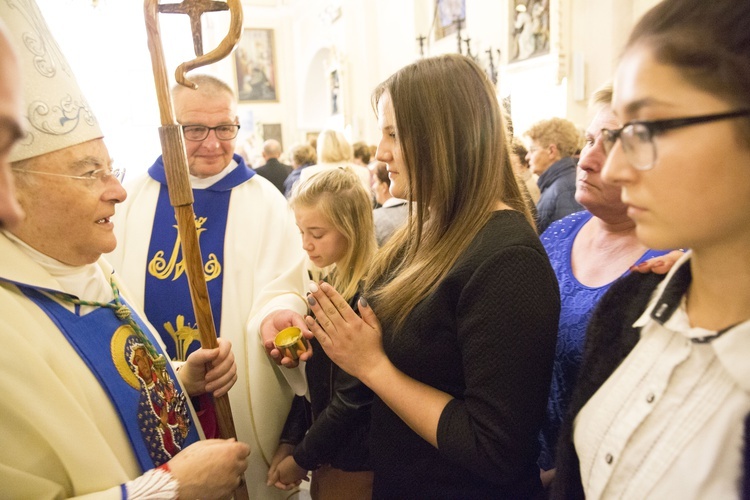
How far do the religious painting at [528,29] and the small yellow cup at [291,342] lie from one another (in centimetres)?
634

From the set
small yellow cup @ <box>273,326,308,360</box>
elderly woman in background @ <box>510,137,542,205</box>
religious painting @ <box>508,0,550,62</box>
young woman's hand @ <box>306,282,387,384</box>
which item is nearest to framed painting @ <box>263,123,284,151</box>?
religious painting @ <box>508,0,550,62</box>

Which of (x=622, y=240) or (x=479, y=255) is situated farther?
(x=622, y=240)

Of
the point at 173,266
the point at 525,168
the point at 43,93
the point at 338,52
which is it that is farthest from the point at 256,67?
the point at 43,93

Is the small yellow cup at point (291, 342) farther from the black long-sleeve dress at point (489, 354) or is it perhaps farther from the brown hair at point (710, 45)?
the brown hair at point (710, 45)

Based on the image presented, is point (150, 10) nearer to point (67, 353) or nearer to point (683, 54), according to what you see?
point (67, 353)

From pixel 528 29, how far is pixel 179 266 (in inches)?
259

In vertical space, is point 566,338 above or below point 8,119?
below

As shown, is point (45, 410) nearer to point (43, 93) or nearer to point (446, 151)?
point (43, 93)

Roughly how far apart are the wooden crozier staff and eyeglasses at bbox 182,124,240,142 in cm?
72

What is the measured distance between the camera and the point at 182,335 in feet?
6.64

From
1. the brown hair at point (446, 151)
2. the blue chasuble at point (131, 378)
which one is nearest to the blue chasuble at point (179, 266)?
the blue chasuble at point (131, 378)

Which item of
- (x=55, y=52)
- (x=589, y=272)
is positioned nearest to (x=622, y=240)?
(x=589, y=272)

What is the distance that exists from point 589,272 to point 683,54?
2.78ft

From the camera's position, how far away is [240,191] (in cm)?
232
